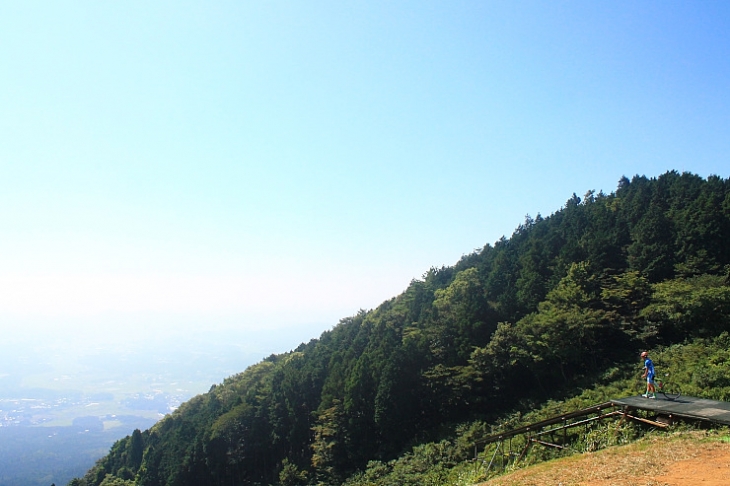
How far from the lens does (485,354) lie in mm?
28781

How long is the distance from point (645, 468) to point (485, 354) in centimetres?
2131

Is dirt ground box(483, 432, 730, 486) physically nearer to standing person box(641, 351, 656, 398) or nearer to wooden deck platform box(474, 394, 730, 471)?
wooden deck platform box(474, 394, 730, 471)

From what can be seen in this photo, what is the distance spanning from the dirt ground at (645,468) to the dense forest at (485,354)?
29.6 ft

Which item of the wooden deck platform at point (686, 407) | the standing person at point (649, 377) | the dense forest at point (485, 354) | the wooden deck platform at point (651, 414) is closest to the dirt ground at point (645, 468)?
the wooden deck platform at point (686, 407)

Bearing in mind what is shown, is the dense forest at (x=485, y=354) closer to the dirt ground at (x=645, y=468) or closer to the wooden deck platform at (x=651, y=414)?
the wooden deck platform at (x=651, y=414)

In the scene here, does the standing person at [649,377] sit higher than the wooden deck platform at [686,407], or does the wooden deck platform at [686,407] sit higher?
the standing person at [649,377]

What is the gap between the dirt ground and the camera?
7.21 meters

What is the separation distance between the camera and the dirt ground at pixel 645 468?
23.7ft

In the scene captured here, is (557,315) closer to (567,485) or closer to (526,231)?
(567,485)

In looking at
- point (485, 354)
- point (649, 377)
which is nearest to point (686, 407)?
point (649, 377)

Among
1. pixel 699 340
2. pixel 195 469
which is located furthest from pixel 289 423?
pixel 699 340

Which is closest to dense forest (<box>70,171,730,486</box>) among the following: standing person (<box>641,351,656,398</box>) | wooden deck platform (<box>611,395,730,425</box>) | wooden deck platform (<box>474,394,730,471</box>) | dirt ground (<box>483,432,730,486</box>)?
standing person (<box>641,351,656,398</box>)

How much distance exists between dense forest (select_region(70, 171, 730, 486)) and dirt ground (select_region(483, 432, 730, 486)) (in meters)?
9.03

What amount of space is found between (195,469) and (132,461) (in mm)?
13887
